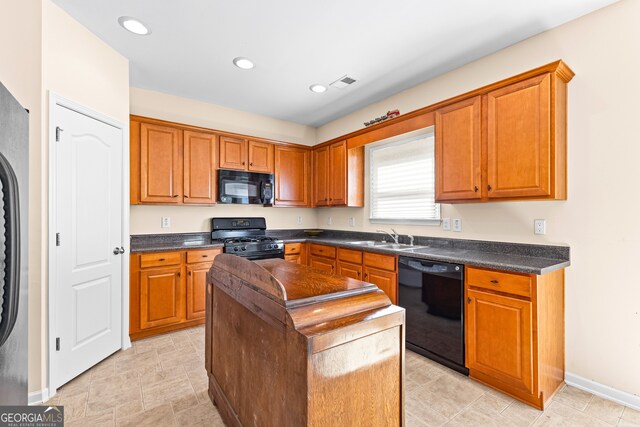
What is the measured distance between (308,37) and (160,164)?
215cm

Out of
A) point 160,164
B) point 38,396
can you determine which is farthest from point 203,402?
point 160,164

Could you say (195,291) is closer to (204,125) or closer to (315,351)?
(204,125)

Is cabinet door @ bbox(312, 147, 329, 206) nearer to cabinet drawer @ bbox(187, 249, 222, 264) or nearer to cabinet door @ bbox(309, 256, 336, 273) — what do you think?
cabinet door @ bbox(309, 256, 336, 273)

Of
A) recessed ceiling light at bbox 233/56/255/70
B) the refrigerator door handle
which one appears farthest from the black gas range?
the refrigerator door handle

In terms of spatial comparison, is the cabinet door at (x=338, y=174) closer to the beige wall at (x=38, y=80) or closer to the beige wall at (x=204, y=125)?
the beige wall at (x=204, y=125)

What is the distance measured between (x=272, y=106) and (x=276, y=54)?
4.40ft

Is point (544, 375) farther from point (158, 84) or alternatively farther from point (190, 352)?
point (158, 84)

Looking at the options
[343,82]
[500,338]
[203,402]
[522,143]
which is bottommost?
[203,402]

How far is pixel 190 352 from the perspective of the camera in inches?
109

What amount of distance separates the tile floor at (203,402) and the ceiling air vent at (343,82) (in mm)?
2959

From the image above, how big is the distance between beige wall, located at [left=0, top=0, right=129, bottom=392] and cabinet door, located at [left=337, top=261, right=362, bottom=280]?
2.65 metres

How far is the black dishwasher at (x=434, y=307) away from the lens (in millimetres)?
2377

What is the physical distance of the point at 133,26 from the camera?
93.9 inches

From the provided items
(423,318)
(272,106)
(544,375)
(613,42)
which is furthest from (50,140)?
(613,42)
